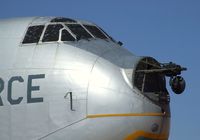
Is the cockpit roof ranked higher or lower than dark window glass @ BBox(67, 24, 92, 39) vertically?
higher

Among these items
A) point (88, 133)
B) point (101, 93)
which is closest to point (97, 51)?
point (101, 93)

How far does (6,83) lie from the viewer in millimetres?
14469

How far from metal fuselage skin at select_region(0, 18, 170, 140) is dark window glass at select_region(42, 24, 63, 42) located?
0.65 ft

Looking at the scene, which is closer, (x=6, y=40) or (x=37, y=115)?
(x=37, y=115)

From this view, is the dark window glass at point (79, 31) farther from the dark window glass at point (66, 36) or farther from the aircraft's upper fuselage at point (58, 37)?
the dark window glass at point (66, 36)

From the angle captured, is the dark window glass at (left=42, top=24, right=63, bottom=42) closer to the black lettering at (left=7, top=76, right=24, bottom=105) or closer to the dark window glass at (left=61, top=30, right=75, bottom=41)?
the dark window glass at (left=61, top=30, right=75, bottom=41)

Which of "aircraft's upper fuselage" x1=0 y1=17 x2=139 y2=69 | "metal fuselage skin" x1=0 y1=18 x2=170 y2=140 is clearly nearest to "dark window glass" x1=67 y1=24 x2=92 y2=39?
"aircraft's upper fuselage" x1=0 y1=17 x2=139 y2=69

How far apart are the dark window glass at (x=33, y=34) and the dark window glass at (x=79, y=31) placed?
0.86m

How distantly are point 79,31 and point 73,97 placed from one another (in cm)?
247

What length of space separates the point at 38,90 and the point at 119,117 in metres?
2.21

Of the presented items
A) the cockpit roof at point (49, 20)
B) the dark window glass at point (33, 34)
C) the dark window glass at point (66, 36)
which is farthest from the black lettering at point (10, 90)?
the cockpit roof at point (49, 20)

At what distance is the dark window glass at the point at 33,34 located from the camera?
49.1 feet

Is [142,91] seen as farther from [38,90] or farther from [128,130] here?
[38,90]

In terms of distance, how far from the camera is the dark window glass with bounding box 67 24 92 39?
15.3 metres
